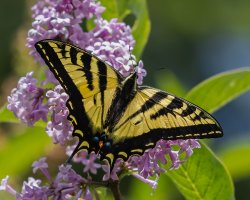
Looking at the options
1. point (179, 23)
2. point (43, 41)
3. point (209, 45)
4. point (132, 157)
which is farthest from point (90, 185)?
point (209, 45)

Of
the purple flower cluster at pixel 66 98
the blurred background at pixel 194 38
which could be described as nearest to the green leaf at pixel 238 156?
the purple flower cluster at pixel 66 98

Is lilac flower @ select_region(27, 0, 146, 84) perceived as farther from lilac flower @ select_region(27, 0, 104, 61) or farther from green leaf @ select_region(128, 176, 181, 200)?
green leaf @ select_region(128, 176, 181, 200)

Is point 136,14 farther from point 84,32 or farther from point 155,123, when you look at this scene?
point 155,123

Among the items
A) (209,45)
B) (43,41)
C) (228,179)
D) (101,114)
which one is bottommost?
(209,45)

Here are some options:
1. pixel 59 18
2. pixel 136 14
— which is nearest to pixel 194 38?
pixel 136 14

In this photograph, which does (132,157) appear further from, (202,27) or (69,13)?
(202,27)

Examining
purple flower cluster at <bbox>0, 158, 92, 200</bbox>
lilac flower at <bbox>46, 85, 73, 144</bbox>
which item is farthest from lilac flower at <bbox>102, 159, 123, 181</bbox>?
lilac flower at <bbox>46, 85, 73, 144</bbox>
